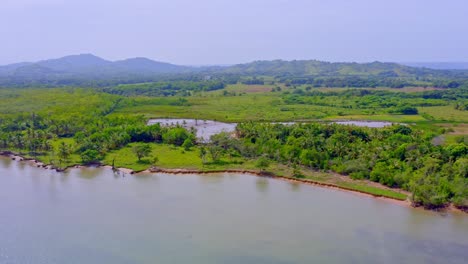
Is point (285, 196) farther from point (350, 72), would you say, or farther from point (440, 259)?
point (350, 72)

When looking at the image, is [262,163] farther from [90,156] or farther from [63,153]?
[63,153]

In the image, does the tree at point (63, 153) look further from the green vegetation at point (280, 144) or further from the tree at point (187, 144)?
the tree at point (187, 144)

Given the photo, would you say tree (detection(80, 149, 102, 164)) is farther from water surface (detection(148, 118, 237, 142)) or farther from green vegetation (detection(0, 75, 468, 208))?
water surface (detection(148, 118, 237, 142))

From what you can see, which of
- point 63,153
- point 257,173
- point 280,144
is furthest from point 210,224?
point 63,153

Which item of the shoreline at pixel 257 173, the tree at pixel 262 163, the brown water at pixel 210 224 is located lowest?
the brown water at pixel 210 224

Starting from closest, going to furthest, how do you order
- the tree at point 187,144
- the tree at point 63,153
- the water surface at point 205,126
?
1. the tree at point 63,153
2. the tree at point 187,144
3. the water surface at point 205,126

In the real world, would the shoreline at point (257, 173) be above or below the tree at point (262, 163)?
below

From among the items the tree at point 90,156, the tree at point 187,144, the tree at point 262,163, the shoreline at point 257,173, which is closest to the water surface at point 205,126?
the tree at point 187,144

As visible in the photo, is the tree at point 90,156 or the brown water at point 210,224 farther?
the tree at point 90,156

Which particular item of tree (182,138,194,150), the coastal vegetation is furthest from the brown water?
tree (182,138,194,150)

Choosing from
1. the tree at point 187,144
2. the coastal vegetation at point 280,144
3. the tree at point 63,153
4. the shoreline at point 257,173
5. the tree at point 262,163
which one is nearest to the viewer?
the shoreline at point 257,173
